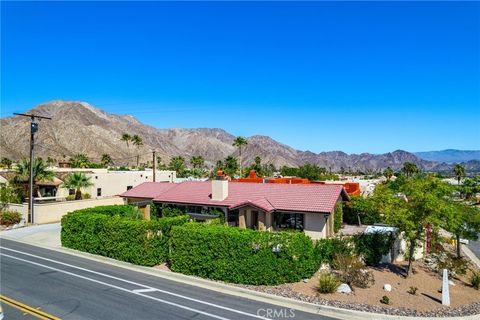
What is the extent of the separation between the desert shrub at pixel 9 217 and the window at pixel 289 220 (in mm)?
26304

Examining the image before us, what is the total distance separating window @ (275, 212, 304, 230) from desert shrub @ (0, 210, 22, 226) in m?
26.3

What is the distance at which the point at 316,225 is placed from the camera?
92.8 feet

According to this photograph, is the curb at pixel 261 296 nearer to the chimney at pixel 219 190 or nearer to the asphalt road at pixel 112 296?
the asphalt road at pixel 112 296

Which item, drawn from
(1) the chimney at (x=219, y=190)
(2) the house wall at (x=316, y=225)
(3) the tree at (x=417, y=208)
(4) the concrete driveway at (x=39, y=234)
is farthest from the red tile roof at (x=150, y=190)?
(3) the tree at (x=417, y=208)

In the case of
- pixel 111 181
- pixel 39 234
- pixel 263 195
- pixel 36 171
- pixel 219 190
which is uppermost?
pixel 36 171

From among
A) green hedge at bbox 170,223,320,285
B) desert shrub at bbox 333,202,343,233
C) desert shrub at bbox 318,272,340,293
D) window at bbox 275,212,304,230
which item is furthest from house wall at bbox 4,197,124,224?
desert shrub at bbox 318,272,340,293

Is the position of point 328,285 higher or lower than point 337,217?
lower

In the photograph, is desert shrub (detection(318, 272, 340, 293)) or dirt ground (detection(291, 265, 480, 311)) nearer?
dirt ground (detection(291, 265, 480, 311))

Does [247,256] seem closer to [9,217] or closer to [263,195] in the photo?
[263,195]

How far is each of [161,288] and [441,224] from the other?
16069 millimetres

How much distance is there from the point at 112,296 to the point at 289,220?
52.6 feet

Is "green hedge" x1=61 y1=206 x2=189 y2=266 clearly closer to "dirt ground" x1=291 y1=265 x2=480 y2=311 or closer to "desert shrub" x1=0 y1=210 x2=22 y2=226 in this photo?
"dirt ground" x1=291 y1=265 x2=480 y2=311

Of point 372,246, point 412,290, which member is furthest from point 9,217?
point 412,290

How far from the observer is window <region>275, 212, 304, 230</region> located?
1145 inches
